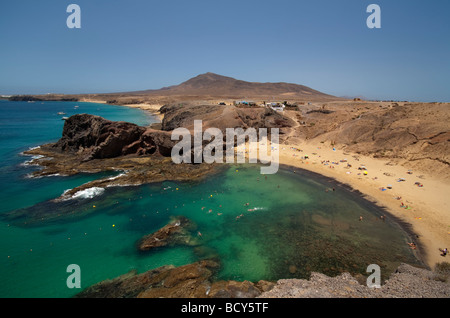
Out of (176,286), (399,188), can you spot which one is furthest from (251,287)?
(399,188)

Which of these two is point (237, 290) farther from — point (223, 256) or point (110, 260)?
point (110, 260)

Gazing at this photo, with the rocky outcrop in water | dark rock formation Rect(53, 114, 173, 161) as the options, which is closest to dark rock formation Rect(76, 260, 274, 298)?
the rocky outcrop in water

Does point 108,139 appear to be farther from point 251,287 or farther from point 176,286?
point 251,287

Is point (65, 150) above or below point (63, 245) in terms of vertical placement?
above

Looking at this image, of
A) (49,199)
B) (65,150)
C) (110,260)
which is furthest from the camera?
(65,150)

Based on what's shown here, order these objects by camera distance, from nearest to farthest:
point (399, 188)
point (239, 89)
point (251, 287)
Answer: point (251, 287)
point (399, 188)
point (239, 89)

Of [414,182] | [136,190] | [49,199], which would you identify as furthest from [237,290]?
[414,182]

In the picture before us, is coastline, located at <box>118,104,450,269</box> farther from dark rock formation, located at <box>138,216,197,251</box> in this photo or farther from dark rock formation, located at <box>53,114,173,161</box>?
dark rock formation, located at <box>53,114,173,161</box>

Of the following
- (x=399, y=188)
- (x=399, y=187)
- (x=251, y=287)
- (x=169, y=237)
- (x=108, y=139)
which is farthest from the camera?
(x=108, y=139)
